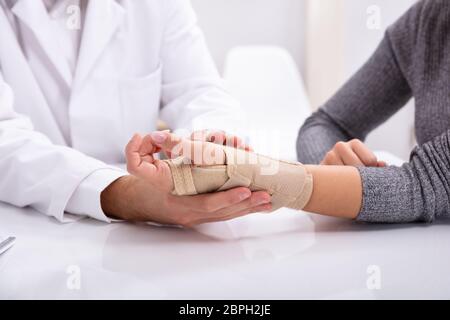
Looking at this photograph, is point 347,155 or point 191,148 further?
point 347,155

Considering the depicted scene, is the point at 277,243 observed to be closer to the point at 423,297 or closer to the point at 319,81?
the point at 423,297

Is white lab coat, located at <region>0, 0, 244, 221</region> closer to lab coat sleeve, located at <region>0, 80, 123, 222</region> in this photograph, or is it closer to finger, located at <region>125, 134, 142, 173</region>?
lab coat sleeve, located at <region>0, 80, 123, 222</region>

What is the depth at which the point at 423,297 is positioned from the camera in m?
0.54

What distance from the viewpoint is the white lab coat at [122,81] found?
102 cm

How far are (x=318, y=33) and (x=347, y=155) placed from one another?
163 centimetres

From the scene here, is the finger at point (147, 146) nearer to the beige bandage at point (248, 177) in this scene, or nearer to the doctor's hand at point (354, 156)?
the beige bandage at point (248, 177)

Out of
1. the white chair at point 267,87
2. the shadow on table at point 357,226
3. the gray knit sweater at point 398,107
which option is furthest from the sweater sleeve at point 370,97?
the white chair at point 267,87

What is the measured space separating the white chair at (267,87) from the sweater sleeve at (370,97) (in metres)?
0.96

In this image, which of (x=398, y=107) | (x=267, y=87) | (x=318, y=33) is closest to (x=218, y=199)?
(x=398, y=107)

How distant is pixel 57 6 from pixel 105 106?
22cm

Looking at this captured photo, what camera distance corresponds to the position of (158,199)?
71 cm

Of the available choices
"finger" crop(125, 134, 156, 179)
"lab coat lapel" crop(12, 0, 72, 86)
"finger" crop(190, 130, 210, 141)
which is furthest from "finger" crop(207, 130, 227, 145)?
"lab coat lapel" crop(12, 0, 72, 86)

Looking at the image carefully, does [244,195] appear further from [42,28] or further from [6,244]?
[42,28]
